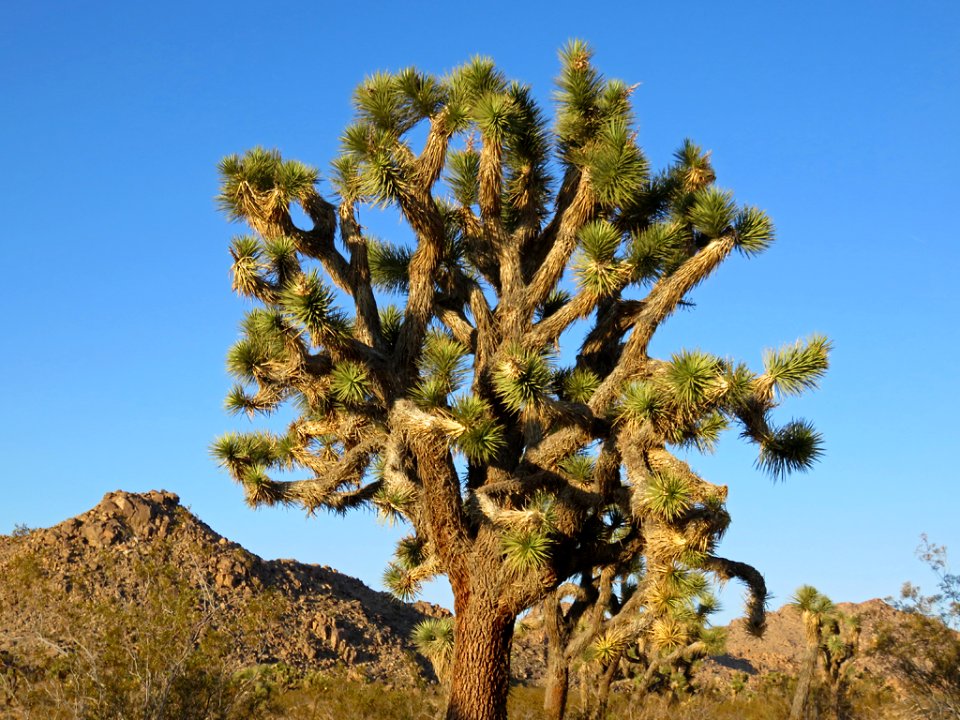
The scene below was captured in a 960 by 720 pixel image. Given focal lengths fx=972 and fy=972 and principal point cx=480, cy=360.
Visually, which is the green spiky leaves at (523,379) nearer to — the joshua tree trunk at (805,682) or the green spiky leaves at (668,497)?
the green spiky leaves at (668,497)

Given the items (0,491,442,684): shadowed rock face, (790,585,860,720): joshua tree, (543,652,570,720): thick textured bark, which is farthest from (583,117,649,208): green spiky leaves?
(0,491,442,684): shadowed rock face

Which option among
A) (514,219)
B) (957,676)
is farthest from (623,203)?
(957,676)

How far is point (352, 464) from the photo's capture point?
429 inches

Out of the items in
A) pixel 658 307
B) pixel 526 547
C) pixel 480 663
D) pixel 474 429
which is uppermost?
pixel 658 307

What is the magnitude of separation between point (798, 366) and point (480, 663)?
444 cm

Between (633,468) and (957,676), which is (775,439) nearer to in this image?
(633,468)

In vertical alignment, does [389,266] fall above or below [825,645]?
above

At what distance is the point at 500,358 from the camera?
9742 millimetres

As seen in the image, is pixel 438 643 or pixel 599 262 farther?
pixel 438 643

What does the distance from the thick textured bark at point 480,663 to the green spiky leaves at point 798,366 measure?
371cm

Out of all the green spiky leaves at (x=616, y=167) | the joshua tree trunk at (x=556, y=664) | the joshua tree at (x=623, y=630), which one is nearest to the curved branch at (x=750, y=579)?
the joshua tree at (x=623, y=630)

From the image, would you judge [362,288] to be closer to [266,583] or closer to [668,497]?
[668,497]

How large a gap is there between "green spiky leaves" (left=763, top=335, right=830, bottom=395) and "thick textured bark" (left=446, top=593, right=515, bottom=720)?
3715mm

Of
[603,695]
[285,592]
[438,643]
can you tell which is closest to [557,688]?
[603,695]
